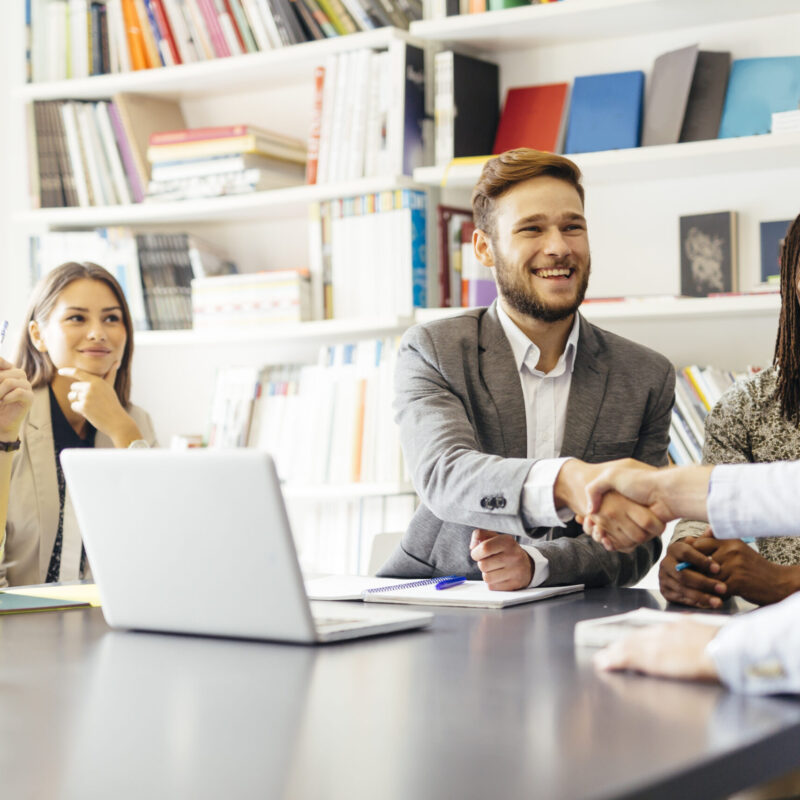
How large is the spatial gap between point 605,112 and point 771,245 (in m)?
0.53

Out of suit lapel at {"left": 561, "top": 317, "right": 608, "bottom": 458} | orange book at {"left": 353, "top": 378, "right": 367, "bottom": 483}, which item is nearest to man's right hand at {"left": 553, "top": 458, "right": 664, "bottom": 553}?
suit lapel at {"left": 561, "top": 317, "right": 608, "bottom": 458}

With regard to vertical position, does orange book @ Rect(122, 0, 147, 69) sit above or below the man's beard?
above

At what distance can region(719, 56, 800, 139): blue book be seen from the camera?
271cm

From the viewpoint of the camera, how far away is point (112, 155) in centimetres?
358

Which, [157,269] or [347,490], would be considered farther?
[157,269]

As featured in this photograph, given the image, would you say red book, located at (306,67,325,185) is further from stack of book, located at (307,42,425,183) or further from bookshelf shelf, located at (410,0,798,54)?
bookshelf shelf, located at (410,0,798,54)

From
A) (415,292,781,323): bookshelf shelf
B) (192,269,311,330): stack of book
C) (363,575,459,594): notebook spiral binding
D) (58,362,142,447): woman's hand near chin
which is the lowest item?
(363,575,459,594): notebook spiral binding

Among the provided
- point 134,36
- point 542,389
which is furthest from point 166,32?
point 542,389

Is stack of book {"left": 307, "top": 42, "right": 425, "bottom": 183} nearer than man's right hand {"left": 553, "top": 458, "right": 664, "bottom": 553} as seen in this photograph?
No

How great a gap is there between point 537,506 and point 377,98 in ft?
5.95

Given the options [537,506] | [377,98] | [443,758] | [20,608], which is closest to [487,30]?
[377,98]

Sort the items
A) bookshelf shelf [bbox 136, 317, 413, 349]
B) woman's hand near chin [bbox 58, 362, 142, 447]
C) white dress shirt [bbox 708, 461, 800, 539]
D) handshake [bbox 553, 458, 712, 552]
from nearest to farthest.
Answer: white dress shirt [bbox 708, 461, 800, 539] → handshake [bbox 553, 458, 712, 552] → woman's hand near chin [bbox 58, 362, 142, 447] → bookshelf shelf [bbox 136, 317, 413, 349]

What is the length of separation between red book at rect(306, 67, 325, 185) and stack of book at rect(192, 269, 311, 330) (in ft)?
0.92

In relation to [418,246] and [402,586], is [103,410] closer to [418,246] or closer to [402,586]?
[418,246]
